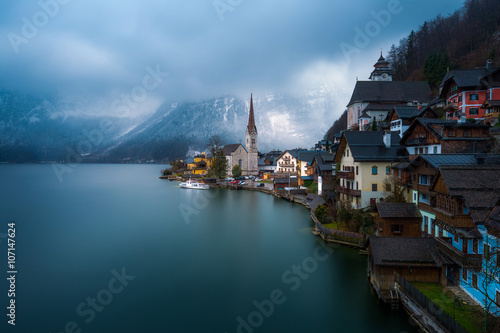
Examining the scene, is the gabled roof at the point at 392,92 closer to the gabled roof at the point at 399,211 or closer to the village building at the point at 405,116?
the village building at the point at 405,116

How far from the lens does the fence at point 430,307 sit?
8.59 meters

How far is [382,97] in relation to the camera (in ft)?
170

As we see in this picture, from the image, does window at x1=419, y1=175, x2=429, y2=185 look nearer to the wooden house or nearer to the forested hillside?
the wooden house

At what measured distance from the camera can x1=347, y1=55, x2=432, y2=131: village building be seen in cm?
4853

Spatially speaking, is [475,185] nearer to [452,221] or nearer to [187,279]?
[452,221]

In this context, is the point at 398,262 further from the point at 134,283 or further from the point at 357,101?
the point at 357,101

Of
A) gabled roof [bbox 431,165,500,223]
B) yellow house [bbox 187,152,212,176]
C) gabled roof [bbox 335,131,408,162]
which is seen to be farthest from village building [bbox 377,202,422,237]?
yellow house [bbox 187,152,212,176]

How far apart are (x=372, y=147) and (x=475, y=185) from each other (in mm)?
12873

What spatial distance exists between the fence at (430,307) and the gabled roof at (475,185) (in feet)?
10.6

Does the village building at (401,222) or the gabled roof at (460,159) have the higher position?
the gabled roof at (460,159)

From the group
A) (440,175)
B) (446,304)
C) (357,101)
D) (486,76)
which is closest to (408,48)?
(357,101)

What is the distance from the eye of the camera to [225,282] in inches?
606

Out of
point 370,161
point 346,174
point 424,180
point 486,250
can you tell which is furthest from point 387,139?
point 486,250

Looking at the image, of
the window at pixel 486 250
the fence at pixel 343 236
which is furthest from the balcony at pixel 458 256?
the fence at pixel 343 236
